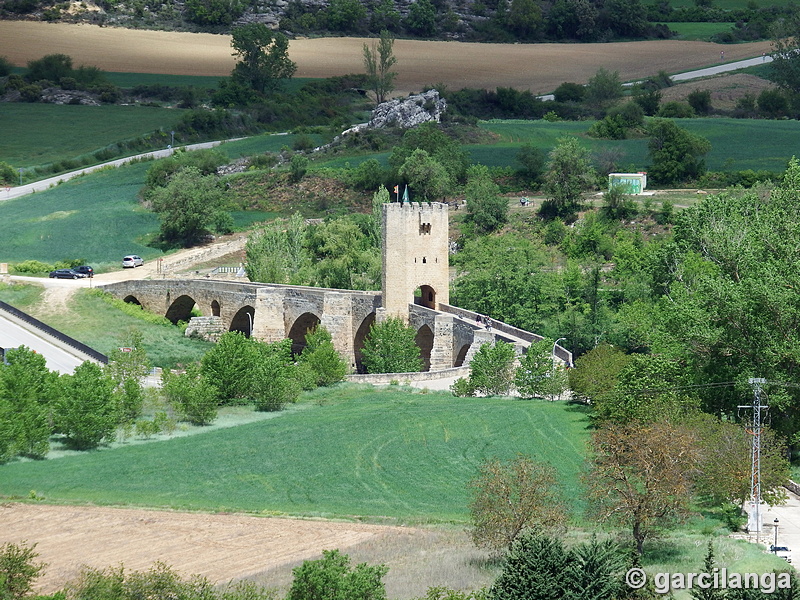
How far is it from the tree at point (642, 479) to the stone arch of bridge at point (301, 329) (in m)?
36.6

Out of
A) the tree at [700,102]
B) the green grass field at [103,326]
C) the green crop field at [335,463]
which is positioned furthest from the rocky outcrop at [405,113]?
the green crop field at [335,463]

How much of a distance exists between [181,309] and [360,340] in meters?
15.4

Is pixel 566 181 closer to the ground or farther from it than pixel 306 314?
farther from it

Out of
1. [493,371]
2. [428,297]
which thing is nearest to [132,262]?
[428,297]

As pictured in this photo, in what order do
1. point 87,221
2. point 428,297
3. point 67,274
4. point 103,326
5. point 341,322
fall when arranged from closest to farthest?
1. point 428,297
2. point 341,322
3. point 103,326
4. point 67,274
5. point 87,221

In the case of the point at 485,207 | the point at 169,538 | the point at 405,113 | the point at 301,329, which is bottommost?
the point at 301,329

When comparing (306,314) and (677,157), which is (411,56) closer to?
(677,157)

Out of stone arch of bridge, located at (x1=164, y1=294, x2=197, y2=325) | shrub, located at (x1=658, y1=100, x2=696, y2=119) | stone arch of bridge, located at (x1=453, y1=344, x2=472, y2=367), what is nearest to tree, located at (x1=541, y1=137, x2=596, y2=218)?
stone arch of bridge, located at (x1=164, y1=294, x2=197, y2=325)

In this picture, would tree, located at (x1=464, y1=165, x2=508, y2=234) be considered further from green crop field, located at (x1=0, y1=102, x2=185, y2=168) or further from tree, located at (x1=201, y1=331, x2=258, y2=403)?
green crop field, located at (x1=0, y1=102, x2=185, y2=168)

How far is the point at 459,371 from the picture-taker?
6938 cm

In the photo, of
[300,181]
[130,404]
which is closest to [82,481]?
[130,404]

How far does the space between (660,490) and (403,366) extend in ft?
97.6

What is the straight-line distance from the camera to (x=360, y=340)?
80.0 m

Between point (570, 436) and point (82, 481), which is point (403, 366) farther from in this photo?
point (82, 481)
